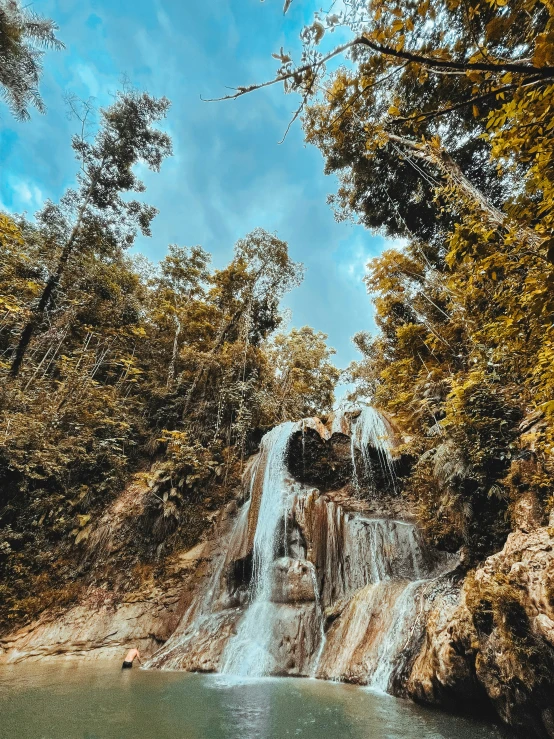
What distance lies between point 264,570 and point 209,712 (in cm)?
469

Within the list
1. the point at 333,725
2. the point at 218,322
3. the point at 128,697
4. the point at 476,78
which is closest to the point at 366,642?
the point at 333,725

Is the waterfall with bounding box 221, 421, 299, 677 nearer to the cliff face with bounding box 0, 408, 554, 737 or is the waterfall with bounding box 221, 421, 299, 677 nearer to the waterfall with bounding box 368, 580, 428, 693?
the cliff face with bounding box 0, 408, 554, 737

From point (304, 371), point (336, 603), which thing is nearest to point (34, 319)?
point (336, 603)

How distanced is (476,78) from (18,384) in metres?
12.1

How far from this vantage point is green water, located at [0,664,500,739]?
323cm

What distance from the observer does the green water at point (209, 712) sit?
3230 millimetres

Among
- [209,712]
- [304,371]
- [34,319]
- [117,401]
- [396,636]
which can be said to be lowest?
[209,712]

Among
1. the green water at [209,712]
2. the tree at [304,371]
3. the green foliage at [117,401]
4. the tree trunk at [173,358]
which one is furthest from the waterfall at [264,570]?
the tree at [304,371]

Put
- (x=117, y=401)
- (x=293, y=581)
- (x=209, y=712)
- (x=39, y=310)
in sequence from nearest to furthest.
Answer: (x=209, y=712) < (x=293, y=581) < (x=39, y=310) < (x=117, y=401)

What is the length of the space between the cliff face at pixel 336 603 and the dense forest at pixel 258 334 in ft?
0.93

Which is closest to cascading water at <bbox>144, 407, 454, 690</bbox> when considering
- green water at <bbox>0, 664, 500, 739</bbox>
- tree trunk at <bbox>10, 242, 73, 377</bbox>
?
green water at <bbox>0, 664, 500, 739</bbox>

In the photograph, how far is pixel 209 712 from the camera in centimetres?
389

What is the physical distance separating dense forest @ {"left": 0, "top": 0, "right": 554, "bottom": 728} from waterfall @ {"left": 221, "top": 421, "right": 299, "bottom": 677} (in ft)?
5.46

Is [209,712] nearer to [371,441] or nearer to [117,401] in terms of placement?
[371,441]
